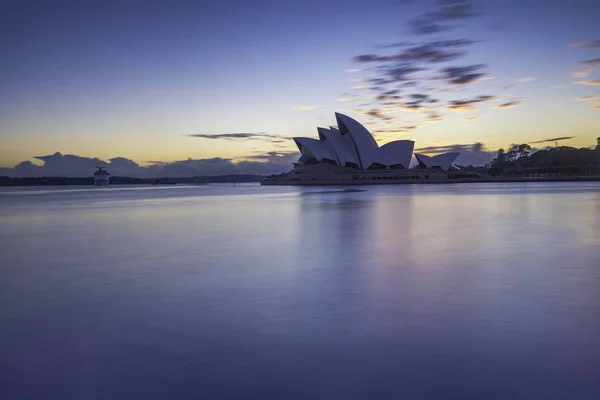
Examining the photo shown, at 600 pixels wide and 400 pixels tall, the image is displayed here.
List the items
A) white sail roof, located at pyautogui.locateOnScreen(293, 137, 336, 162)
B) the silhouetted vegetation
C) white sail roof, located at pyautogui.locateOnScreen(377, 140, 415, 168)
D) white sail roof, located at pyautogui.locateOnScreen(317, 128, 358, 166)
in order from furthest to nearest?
1. the silhouetted vegetation
2. white sail roof, located at pyautogui.locateOnScreen(377, 140, 415, 168)
3. white sail roof, located at pyautogui.locateOnScreen(293, 137, 336, 162)
4. white sail roof, located at pyautogui.locateOnScreen(317, 128, 358, 166)

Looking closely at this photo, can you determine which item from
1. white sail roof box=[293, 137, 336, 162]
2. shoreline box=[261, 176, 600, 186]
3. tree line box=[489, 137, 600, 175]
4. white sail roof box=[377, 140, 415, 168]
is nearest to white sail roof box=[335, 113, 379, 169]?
white sail roof box=[293, 137, 336, 162]

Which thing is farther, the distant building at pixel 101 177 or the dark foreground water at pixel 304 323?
the distant building at pixel 101 177

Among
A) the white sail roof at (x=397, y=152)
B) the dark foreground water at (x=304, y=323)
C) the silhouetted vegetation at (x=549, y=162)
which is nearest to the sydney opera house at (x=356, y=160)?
the white sail roof at (x=397, y=152)

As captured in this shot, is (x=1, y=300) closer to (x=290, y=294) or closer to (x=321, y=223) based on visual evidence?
(x=290, y=294)

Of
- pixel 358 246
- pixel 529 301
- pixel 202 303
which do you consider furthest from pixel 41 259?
pixel 529 301

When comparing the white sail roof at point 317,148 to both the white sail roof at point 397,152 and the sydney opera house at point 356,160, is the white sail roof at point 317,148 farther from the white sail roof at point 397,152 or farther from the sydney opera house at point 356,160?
the white sail roof at point 397,152

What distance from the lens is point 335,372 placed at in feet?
13.5

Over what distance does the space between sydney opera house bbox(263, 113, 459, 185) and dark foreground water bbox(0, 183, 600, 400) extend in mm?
75953

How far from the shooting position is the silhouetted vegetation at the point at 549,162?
5022 inches

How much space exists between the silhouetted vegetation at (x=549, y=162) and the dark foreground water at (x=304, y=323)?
13493 centimetres

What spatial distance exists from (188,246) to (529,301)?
8879 mm

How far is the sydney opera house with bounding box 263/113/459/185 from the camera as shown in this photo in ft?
304

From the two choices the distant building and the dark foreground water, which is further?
the distant building

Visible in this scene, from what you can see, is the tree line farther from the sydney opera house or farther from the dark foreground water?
the dark foreground water
